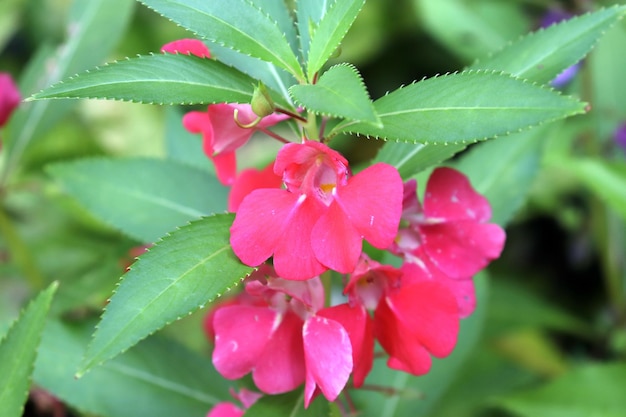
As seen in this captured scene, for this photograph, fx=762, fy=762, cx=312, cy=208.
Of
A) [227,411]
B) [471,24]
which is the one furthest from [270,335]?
[471,24]

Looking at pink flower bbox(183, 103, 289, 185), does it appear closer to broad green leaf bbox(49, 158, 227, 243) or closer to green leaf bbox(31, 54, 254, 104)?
green leaf bbox(31, 54, 254, 104)

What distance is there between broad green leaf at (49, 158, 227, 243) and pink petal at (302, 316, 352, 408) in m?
0.36

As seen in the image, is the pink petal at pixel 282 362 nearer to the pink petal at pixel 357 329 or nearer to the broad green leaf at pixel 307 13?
the pink petal at pixel 357 329

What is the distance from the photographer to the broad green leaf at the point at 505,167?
44.8 inches

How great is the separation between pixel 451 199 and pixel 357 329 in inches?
7.0

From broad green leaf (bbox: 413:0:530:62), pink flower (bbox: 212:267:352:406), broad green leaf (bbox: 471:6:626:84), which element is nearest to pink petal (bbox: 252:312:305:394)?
pink flower (bbox: 212:267:352:406)

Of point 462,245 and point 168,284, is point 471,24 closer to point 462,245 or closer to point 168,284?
point 462,245

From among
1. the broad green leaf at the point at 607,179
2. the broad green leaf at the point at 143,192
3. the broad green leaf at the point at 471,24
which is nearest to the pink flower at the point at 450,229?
the broad green leaf at the point at 143,192

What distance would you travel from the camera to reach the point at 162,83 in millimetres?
697

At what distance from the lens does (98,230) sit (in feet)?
6.00

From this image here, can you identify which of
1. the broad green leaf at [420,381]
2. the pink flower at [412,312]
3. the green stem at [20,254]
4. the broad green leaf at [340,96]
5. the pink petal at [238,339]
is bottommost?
the green stem at [20,254]

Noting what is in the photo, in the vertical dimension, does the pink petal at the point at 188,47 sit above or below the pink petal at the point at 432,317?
above

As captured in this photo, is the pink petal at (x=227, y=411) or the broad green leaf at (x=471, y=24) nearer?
the pink petal at (x=227, y=411)

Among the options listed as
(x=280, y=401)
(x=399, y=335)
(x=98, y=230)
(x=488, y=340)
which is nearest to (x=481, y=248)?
(x=399, y=335)
